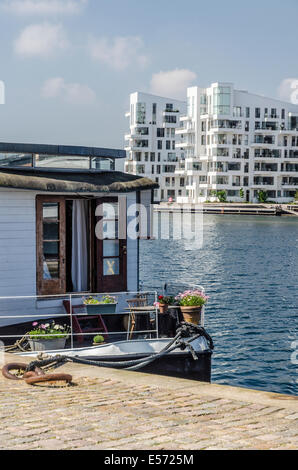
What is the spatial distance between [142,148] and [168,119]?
24.7 ft

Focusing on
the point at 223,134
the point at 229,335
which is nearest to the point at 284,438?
the point at 229,335

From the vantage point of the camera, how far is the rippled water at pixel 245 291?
19.7 m

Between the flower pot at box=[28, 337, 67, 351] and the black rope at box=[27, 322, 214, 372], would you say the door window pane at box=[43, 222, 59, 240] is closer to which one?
the flower pot at box=[28, 337, 67, 351]

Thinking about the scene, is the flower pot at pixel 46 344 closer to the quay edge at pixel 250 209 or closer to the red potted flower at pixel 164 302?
the red potted flower at pixel 164 302

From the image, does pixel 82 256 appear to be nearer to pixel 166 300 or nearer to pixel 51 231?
pixel 51 231

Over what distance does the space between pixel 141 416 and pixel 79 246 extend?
7218mm

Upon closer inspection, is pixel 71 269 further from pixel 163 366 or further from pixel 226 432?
pixel 226 432

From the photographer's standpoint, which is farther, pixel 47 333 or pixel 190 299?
pixel 190 299

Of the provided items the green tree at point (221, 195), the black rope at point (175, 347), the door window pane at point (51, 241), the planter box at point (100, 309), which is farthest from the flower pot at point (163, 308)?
the green tree at point (221, 195)

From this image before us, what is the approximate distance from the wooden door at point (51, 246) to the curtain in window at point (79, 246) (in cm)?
45

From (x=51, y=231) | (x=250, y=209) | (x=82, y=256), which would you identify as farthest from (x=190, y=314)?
(x=250, y=209)

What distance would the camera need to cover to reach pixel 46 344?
12.1 meters

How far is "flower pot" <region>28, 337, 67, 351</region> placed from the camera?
1200cm
